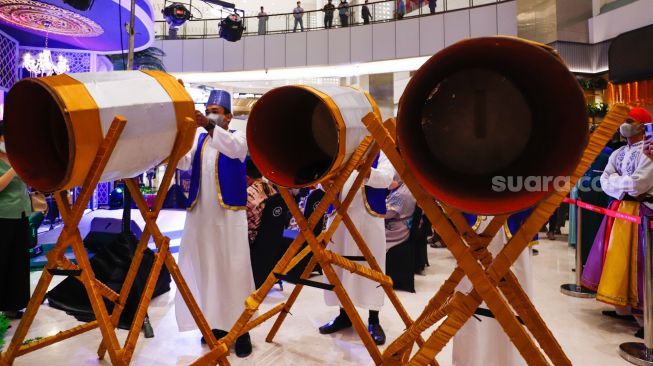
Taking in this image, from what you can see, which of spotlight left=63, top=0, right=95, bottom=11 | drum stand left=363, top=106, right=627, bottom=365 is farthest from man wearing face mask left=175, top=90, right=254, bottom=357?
spotlight left=63, top=0, right=95, bottom=11

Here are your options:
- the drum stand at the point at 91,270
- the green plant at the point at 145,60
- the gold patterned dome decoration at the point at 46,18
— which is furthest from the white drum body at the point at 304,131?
the green plant at the point at 145,60

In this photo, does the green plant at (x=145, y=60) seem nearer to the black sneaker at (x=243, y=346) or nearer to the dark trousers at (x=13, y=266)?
the dark trousers at (x=13, y=266)

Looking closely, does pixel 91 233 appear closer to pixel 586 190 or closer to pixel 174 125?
pixel 174 125

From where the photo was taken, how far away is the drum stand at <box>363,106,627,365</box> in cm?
92

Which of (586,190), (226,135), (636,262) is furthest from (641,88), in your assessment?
(226,135)

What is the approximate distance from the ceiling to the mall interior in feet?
0.19

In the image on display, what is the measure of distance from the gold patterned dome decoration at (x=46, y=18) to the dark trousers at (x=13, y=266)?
3.59 m

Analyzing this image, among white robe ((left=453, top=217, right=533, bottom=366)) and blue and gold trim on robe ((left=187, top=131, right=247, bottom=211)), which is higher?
blue and gold trim on robe ((left=187, top=131, right=247, bottom=211))

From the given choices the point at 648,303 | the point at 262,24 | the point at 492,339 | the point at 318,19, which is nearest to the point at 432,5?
the point at 318,19

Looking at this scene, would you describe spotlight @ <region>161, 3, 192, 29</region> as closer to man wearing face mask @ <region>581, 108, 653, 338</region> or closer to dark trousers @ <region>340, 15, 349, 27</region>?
man wearing face mask @ <region>581, 108, 653, 338</region>

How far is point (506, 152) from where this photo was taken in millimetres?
934

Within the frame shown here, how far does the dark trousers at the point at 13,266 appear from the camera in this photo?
2.90 metres

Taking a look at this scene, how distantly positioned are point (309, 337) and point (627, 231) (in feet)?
Answer: 7.55

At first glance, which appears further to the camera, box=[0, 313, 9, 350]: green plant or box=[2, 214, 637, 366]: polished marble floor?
box=[0, 313, 9, 350]: green plant
